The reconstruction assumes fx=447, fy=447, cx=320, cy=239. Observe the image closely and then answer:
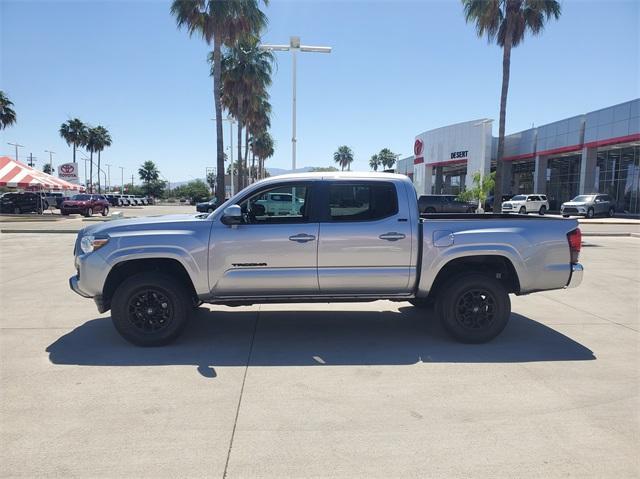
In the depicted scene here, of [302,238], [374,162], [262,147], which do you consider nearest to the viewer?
[302,238]

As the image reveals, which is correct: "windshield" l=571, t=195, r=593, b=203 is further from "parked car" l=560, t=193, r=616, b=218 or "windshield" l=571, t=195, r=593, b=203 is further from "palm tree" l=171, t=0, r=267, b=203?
"palm tree" l=171, t=0, r=267, b=203

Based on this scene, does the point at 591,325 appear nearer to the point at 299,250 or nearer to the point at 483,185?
the point at 299,250

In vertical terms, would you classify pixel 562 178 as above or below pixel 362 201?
above

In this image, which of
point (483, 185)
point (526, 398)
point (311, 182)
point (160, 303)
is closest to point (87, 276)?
point (160, 303)

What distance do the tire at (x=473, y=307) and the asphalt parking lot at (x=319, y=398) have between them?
0.18m

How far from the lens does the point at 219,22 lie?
21.4m

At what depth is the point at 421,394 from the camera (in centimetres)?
392

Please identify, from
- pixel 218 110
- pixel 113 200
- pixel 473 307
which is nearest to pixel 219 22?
pixel 218 110

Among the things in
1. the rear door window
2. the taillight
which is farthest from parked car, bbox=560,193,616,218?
the rear door window

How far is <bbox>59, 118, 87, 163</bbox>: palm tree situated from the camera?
196 ft

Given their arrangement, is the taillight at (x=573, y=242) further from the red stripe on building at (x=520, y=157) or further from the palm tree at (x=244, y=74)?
the red stripe on building at (x=520, y=157)

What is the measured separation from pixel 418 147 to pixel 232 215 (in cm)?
5343

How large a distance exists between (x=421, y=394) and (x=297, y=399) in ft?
3.57

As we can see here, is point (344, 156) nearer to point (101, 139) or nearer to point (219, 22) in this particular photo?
point (101, 139)
